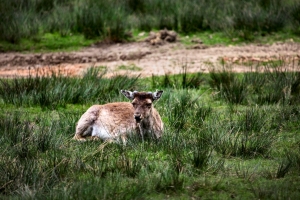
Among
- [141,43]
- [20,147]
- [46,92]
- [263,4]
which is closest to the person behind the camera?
[20,147]

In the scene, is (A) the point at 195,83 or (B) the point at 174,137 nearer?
(B) the point at 174,137

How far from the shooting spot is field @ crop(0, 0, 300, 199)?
28.0ft

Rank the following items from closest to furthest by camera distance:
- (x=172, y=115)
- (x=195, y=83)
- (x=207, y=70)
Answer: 1. (x=172, y=115)
2. (x=195, y=83)
3. (x=207, y=70)

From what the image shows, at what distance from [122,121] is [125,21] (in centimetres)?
766

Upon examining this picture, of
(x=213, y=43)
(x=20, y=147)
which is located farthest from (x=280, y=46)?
(x=20, y=147)

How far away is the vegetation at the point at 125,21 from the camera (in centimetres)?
1773

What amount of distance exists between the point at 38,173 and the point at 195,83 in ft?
20.9

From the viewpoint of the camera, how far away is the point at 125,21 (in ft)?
60.3

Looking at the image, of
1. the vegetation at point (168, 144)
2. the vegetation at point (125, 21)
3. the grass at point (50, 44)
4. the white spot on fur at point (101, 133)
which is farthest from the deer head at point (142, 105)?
the vegetation at point (125, 21)

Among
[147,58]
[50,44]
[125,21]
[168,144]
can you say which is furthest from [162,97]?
[125,21]

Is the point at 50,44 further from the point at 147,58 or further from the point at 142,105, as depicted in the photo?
the point at 142,105

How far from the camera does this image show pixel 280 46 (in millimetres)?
17125

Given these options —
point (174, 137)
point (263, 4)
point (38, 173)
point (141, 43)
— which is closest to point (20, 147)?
point (38, 173)

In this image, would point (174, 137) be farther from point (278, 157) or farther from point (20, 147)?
point (20, 147)
